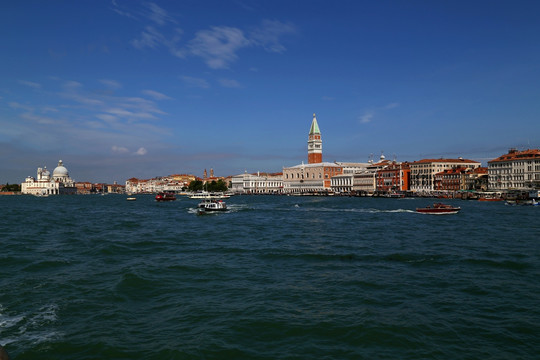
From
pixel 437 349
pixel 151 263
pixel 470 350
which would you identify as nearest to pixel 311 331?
pixel 437 349

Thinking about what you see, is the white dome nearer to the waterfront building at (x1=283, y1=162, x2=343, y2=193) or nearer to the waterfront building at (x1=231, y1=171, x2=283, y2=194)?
the waterfront building at (x1=231, y1=171, x2=283, y2=194)

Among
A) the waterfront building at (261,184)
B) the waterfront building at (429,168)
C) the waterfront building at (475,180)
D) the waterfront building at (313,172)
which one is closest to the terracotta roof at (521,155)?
the waterfront building at (475,180)

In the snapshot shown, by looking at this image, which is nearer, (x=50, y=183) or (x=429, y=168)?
(x=429, y=168)

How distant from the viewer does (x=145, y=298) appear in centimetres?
831

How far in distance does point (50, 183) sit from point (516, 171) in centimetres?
11517

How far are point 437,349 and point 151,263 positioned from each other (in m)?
8.10

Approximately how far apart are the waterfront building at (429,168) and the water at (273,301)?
63.7 m

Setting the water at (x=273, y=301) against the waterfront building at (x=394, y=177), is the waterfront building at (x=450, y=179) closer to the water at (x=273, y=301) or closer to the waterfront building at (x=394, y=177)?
the waterfront building at (x=394, y=177)

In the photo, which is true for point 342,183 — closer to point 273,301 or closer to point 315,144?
point 315,144

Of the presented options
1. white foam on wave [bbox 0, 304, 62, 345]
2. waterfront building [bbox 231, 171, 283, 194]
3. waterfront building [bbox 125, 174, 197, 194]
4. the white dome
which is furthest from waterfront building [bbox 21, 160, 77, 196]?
white foam on wave [bbox 0, 304, 62, 345]

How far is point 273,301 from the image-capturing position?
8.02m

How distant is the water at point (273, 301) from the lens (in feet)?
19.6

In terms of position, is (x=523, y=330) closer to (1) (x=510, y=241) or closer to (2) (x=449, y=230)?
(1) (x=510, y=241)

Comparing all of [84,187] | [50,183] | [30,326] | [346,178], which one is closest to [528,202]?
[30,326]
